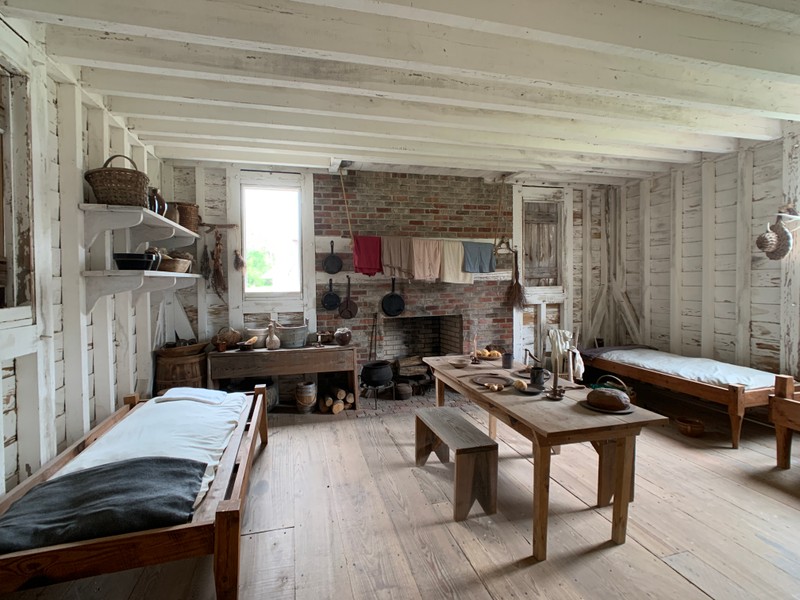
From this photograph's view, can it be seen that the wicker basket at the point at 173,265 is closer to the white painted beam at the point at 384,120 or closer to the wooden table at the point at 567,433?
the white painted beam at the point at 384,120

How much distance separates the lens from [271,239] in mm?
4629

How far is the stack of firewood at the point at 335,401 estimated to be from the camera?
430 cm

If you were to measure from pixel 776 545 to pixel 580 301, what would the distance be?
383cm

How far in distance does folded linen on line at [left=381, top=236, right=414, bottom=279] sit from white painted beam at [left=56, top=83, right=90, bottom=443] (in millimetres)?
2783

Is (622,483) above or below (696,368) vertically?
below

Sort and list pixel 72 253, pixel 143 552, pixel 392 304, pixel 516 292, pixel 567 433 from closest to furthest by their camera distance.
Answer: pixel 143 552, pixel 567 433, pixel 72 253, pixel 392 304, pixel 516 292

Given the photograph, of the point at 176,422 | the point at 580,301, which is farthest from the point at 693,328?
the point at 176,422

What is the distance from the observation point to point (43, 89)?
216cm

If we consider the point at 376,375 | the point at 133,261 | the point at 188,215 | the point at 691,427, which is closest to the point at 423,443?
the point at 376,375

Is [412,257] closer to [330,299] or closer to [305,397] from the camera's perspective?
[330,299]

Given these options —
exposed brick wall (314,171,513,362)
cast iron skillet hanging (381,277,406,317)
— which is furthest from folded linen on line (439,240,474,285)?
cast iron skillet hanging (381,277,406,317)

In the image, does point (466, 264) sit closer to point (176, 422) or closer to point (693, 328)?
point (693, 328)

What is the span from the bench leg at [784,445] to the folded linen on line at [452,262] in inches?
121

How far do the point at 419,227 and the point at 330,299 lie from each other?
4.74 ft
